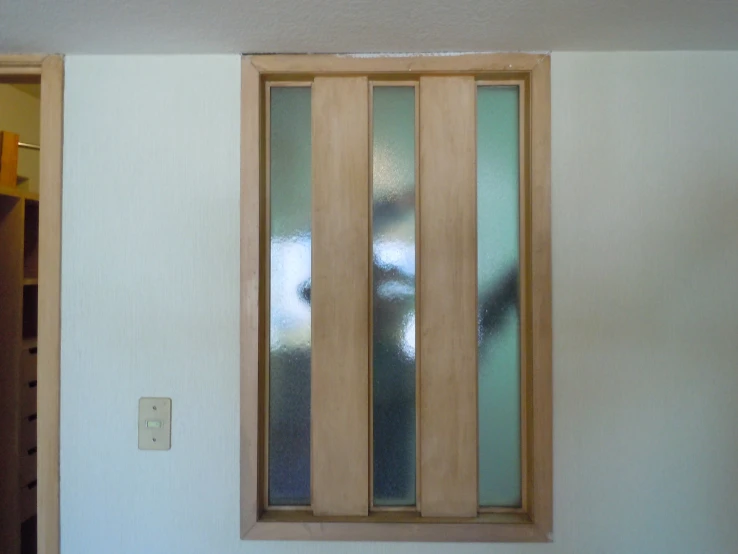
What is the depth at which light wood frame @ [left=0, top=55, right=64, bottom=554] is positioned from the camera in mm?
929

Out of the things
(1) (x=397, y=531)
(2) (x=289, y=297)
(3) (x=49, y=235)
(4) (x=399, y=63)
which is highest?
(4) (x=399, y=63)

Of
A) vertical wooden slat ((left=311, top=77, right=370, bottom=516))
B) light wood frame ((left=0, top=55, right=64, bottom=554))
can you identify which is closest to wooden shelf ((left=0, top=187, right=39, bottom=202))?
light wood frame ((left=0, top=55, right=64, bottom=554))

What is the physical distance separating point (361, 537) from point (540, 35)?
3.82 feet

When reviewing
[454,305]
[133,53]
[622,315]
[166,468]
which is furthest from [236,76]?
[622,315]

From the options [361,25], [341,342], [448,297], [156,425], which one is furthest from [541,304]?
[156,425]

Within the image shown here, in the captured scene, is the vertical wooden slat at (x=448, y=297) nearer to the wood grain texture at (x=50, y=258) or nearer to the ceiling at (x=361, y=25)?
the ceiling at (x=361, y=25)

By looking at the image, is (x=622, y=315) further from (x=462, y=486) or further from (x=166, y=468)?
(x=166, y=468)

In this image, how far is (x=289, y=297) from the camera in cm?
98

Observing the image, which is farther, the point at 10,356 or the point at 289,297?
the point at 10,356

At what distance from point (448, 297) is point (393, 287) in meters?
0.13

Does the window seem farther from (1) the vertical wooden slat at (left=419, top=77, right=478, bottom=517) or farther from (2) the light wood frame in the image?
(2) the light wood frame

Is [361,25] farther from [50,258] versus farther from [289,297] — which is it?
[50,258]

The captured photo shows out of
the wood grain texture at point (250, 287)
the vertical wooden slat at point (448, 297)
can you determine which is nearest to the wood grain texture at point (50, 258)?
the wood grain texture at point (250, 287)

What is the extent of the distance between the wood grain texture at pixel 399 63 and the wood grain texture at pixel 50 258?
19.0 inches
